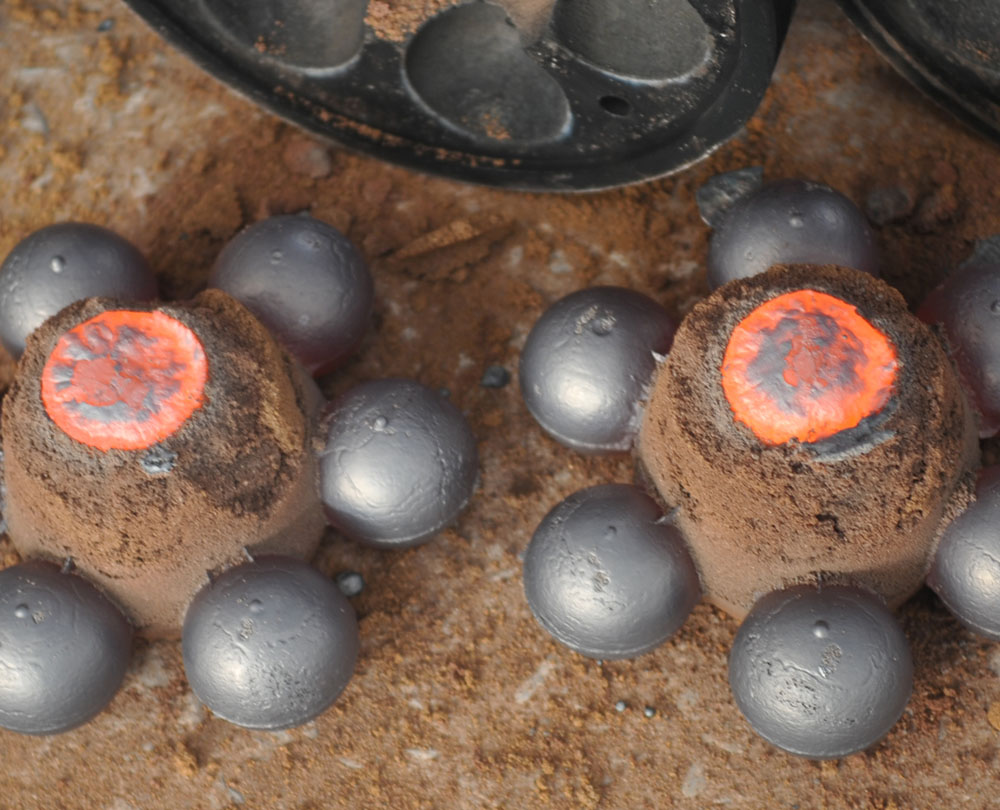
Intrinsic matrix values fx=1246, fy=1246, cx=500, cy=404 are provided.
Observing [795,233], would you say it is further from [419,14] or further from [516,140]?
[419,14]

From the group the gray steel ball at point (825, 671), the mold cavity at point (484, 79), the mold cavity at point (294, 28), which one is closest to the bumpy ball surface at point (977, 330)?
the gray steel ball at point (825, 671)

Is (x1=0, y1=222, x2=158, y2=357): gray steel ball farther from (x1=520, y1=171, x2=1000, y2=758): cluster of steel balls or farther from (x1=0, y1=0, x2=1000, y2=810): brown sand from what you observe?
(x1=520, y1=171, x2=1000, y2=758): cluster of steel balls

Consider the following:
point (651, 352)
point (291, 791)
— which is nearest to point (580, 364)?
point (651, 352)

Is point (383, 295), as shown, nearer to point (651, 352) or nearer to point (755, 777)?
point (651, 352)

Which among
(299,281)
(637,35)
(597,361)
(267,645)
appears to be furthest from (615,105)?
(267,645)

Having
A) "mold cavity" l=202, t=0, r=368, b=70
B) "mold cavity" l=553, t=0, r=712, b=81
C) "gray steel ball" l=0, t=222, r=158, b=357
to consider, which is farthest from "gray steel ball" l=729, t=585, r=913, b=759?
"mold cavity" l=202, t=0, r=368, b=70
